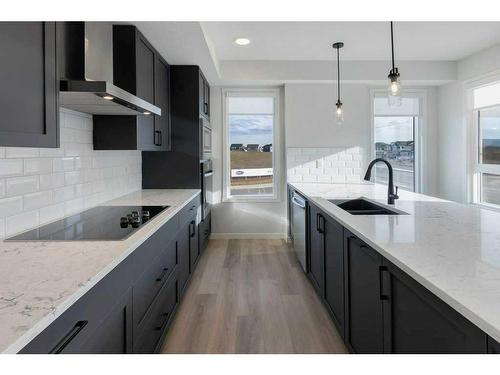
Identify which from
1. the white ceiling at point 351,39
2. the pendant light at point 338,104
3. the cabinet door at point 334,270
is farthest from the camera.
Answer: the pendant light at point 338,104

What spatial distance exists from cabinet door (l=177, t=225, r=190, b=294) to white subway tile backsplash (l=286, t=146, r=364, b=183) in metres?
2.34

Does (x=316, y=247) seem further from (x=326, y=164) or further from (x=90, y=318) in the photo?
(x=326, y=164)

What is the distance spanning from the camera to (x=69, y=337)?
0.89m

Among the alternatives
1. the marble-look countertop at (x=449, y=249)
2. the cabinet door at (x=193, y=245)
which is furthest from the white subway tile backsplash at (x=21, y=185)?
the marble-look countertop at (x=449, y=249)

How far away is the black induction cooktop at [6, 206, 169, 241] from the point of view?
60.9 inches

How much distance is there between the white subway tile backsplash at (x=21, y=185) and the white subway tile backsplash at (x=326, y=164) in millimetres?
3545

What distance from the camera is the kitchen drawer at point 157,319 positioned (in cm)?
160

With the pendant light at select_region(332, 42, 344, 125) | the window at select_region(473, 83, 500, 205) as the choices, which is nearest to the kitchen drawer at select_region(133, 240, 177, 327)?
the pendant light at select_region(332, 42, 344, 125)

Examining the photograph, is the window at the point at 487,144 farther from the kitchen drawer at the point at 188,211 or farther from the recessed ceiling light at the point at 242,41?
the kitchen drawer at the point at 188,211

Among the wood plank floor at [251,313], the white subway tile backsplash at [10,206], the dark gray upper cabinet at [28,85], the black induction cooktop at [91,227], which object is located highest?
the dark gray upper cabinet at [28,85]
